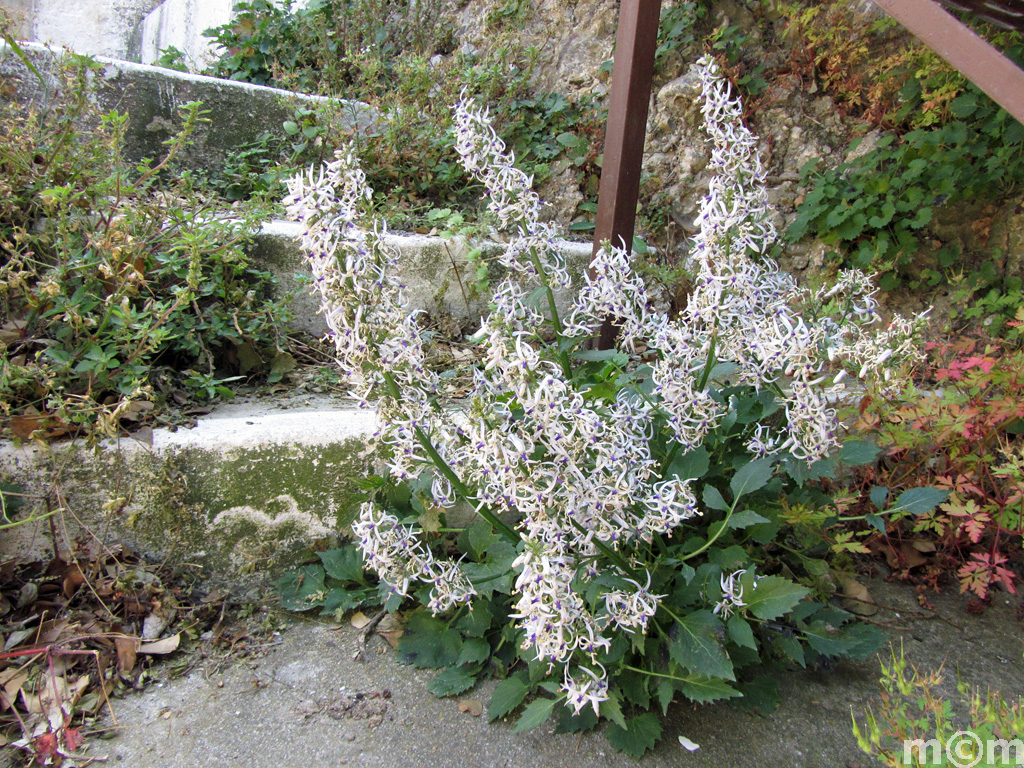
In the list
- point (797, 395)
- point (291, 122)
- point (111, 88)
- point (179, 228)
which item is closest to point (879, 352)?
point (797, 395)

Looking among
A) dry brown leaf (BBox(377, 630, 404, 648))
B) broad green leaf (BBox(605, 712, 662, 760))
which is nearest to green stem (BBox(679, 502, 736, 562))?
broad green leaf (BBox(605, 712, 662, 760))

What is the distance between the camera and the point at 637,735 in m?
1.48

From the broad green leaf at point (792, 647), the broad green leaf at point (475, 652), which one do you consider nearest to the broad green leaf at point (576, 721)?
the broad green leaf at point (475, 652)

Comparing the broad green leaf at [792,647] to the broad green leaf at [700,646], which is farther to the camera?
the broad green leaf at [792,647]

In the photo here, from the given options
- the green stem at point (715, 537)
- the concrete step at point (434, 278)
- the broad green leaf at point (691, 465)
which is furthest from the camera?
the concrete step at point (434, 278)

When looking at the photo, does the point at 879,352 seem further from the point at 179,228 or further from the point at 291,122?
the point at 291,122

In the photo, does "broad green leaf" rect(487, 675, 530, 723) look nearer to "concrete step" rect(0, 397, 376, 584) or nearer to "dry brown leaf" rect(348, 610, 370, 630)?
"dry brown leaf" rect(348, 610, 370, 630)

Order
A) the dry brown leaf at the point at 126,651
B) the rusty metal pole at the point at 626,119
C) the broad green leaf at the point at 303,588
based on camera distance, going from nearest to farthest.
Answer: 1. the dry brown leaf at the point at 126,651
2. the broad green leaf at the point at 303,588
3. the rusty metal pole at the point at 626,119

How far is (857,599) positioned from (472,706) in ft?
3.94

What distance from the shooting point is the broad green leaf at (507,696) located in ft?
5.07

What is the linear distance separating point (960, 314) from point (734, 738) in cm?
233

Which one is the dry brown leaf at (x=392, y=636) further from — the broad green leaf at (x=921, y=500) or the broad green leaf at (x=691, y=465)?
the broad green leaf at (x=921, y=500)

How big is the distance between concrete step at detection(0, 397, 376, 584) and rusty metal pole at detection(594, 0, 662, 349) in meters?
1.19

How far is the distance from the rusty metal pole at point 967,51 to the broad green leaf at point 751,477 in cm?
95
